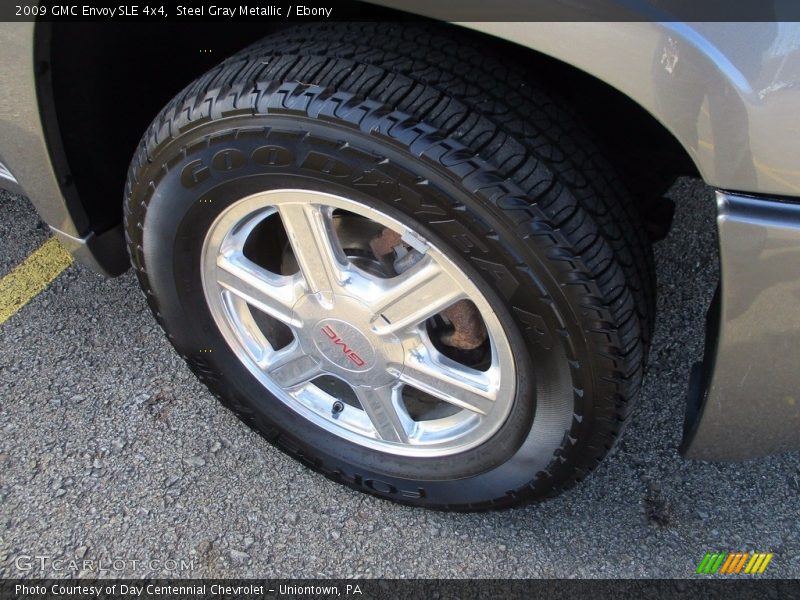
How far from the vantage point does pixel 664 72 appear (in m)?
1.02

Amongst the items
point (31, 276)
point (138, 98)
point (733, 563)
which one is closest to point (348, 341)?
point (138, 98)

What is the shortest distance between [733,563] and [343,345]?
1.04 meters

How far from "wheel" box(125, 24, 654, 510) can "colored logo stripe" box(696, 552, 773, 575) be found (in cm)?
43

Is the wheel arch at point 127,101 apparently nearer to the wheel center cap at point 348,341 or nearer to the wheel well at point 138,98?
the wheel well at point 138,98

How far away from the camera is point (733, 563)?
5.63 ft

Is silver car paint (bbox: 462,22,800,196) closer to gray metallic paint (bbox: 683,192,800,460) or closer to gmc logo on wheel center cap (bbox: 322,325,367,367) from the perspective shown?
gray metallic paint (bbox: 683,192,800,460)

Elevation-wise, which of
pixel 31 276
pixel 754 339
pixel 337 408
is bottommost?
pixel 31 276

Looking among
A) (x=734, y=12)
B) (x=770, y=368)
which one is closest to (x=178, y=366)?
(x=770, y=368)

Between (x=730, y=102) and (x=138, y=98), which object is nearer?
(x=730, y=102)

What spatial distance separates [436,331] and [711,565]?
835mm

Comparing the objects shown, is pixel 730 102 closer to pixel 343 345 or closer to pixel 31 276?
pixel 343 345

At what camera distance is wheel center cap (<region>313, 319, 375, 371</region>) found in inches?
61.1

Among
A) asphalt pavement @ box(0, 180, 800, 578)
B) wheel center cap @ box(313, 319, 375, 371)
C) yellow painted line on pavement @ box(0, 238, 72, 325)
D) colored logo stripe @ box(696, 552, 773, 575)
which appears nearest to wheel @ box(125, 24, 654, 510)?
wheel center cap @ box(313, 319, 375, 371)

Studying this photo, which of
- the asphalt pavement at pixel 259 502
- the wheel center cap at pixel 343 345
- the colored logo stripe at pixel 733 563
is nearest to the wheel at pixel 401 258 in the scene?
the wheel center cap at pixel 343 345
